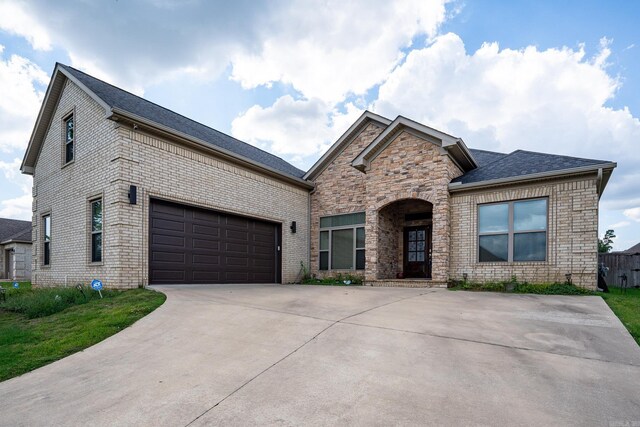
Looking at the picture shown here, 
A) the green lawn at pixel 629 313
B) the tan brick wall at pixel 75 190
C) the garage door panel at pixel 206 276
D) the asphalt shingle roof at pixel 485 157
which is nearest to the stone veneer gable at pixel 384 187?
the asphalt shingle roof at pixel 485 157

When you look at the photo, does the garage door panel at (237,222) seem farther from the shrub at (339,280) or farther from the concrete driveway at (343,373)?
the concrete driveway at (343,373)

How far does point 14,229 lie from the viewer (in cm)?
2612

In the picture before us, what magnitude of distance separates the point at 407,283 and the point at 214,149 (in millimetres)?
7419

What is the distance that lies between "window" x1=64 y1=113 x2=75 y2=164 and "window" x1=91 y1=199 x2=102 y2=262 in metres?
2.60

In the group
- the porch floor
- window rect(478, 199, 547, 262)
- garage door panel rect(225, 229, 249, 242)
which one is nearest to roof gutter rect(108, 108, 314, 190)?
garage door panel rect(225, 229, 249, 242)

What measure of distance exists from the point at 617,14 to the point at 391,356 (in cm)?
1057

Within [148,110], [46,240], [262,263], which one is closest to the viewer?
[148,110]

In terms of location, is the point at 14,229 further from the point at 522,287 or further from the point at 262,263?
the point at 522,287

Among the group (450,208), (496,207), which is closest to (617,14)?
(496,207)

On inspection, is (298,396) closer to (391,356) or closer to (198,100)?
(391,356)

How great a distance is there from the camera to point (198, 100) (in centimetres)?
1401

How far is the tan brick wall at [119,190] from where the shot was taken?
28.2 feet

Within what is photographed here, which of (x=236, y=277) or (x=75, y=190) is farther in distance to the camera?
(x=236, y=277)

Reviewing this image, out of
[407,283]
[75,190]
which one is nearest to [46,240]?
[75,190]
